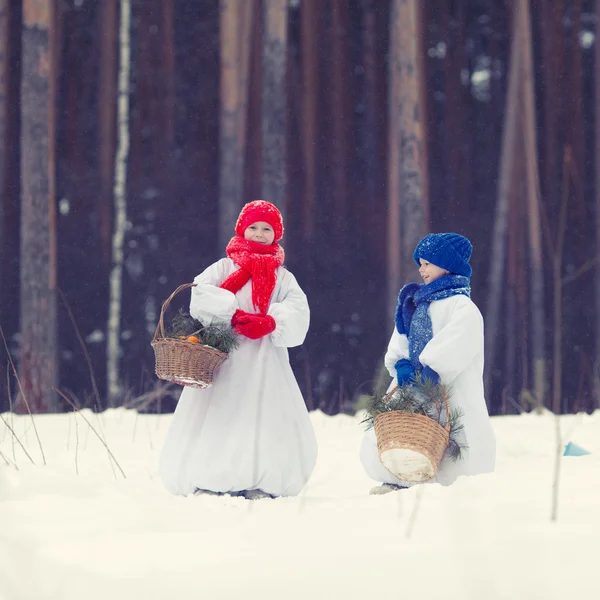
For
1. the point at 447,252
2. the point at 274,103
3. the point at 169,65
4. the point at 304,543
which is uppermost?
the point at 169,65

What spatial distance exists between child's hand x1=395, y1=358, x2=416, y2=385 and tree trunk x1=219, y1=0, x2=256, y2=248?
316 cm

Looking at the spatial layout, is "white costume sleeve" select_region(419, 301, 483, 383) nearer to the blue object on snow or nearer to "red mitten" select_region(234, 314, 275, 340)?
"red mitten" select_region(234, 314, 275, 340)

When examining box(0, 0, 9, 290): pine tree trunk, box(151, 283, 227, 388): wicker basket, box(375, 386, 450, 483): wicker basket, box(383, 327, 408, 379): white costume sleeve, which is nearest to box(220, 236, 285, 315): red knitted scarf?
box(151, 283, 227, 388): wicker basket

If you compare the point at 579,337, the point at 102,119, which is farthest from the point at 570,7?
the point at 102,119

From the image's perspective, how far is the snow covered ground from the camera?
1.93 meters

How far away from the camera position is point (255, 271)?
384cm

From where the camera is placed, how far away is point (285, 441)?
12.2ft

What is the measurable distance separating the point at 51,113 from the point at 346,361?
2.98 meters

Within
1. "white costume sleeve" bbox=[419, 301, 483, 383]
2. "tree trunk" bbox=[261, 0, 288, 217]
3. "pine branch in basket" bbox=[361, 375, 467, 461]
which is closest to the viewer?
"pine branch in basket" bbox=[361, 375, 467, 461]

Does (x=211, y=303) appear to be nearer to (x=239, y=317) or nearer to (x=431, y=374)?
(x=239, y=317)

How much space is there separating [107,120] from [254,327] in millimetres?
3504

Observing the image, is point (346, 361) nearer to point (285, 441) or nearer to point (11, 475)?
point (285, 441)

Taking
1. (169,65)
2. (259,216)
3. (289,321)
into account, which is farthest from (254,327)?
(169,65)

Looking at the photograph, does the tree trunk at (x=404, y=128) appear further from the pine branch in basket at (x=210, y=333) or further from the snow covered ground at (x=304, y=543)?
the snow covered ground at (x=304, y=543)
